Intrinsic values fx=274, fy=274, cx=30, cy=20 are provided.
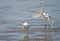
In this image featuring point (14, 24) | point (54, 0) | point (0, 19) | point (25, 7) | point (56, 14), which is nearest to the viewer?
point (14, 24)

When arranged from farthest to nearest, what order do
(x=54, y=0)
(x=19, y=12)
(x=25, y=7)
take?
1. (x=54, y=0)
2. (x=25, y=7)
3. (x=19, y=12)

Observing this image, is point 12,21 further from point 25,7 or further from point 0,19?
point 25,7

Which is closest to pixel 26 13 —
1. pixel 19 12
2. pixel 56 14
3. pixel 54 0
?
pixel 19 12

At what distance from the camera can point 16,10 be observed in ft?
32.9

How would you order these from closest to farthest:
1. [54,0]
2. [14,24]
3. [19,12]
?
[14,24] → [19,12] → [54,0]

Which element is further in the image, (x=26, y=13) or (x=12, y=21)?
(x=26, y=13)

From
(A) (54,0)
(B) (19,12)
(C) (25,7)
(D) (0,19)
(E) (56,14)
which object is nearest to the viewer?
(D) (0,19)

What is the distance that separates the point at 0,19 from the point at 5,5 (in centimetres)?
225

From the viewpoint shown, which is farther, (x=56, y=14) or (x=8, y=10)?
(x=8, y=10)

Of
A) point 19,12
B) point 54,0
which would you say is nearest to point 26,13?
point 19,12

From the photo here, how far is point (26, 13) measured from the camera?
9.48m

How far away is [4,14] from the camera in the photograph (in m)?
9.32

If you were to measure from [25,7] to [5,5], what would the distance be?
2.75ft

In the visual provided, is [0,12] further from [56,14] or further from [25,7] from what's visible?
[56,14]
